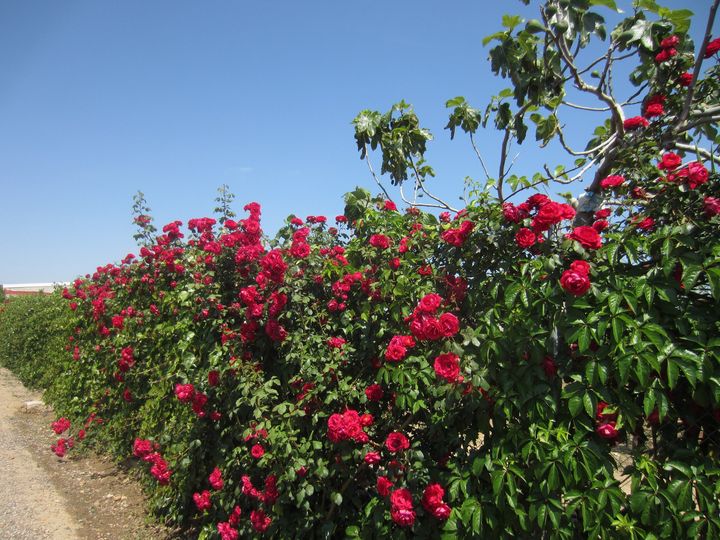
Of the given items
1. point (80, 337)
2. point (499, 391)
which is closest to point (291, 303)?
point (499, 391)

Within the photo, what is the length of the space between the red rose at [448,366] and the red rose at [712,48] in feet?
6.94

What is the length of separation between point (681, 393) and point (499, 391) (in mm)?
644

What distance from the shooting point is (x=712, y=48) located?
2.35 metres

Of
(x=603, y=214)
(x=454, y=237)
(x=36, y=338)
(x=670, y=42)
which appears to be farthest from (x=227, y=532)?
(x=36, y=338)

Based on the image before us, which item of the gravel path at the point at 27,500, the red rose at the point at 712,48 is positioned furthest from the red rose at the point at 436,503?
the gravel path at the point at 27,500

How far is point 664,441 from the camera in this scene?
1631 millimetres

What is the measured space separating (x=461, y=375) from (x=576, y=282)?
615 millimetres

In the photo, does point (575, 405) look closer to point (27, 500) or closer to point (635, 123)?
point (635, 123)

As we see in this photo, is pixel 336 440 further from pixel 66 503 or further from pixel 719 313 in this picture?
pixel 66 503

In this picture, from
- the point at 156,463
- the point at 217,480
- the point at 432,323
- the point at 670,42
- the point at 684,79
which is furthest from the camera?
the point at 156,463

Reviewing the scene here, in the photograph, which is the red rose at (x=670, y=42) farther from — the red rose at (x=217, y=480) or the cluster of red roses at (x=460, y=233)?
the red rose at (x=217, y=480)

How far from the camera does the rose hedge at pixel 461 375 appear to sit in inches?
61.5

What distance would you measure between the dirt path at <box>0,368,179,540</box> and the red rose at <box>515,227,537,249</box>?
3805 mm

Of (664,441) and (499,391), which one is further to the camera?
(499,391)
